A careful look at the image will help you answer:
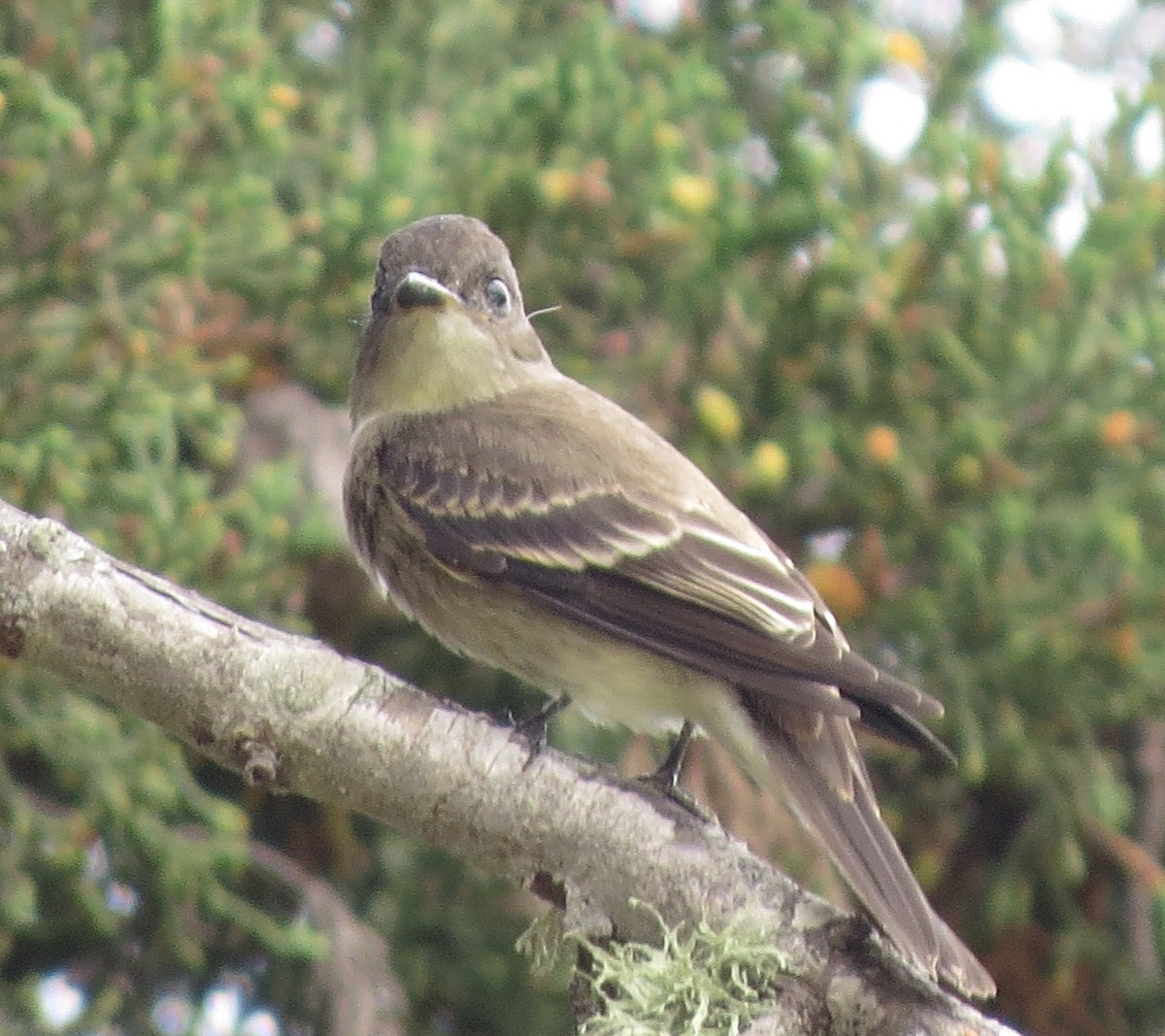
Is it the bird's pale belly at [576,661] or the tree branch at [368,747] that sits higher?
the tree branch at [368,747]

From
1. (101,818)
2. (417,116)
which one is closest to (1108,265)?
(417,116)

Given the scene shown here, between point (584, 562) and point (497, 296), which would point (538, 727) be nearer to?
point (584, 562)

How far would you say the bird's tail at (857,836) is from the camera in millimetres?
2479

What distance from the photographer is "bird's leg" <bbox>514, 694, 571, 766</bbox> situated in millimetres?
2559

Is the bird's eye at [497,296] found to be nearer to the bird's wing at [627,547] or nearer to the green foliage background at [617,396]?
the bird's wing at [627,547]

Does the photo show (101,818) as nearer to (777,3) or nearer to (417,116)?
(417,116)

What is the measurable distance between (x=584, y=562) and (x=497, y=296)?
0.89 metres

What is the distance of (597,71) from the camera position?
4473 mm

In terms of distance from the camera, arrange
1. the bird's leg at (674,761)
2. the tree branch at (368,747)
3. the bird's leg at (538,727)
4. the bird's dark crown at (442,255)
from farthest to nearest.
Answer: the bird's dark crown at (442,255) → the bird's leg at (674,761) → the bird's leg at (538,727) → the tree branch at (368,747)

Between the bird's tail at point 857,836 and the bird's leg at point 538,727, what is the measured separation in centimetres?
34

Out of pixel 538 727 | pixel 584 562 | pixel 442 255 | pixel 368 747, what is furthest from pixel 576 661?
pixel 442 255

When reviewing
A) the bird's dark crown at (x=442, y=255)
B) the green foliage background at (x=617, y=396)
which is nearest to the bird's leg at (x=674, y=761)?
the green foliage background at (x=617, y=396)

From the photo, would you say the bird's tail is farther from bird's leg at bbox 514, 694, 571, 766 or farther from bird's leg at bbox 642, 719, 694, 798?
bird's leg at bbox 514, 694, 571, 766

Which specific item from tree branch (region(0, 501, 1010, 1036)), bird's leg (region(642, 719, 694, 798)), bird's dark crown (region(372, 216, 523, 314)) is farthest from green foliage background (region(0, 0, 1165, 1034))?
tree branch (region(0, 501, 1010, 1036))
